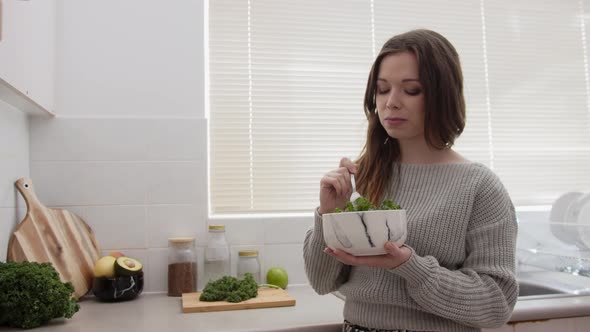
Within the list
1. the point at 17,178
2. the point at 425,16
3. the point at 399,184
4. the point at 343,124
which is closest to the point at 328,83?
the point at 343,124

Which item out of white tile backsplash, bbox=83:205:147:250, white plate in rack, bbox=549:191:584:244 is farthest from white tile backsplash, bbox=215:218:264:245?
white plate in rack, bbox=549:191:584:244

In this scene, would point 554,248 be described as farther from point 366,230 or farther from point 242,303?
point 366,230

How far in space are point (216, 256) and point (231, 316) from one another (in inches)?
14.9

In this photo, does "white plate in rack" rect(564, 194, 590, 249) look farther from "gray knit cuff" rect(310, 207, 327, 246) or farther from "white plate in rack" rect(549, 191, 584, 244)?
"gray knit cuff" rect(310, 207, 327, 246)

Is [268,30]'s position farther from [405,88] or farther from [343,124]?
[405,88]

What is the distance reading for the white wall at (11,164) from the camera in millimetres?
1310

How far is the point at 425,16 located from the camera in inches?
74.3

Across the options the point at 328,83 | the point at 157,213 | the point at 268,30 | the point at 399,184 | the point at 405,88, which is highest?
the point at 268,30

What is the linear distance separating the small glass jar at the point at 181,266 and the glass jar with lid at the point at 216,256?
0.14ft

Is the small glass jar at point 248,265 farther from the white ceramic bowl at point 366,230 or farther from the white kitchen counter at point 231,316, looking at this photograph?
the white ceramic bowl at point 366,230

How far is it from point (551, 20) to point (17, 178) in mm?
2057

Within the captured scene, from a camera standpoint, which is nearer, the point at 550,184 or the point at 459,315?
the point at 459,315

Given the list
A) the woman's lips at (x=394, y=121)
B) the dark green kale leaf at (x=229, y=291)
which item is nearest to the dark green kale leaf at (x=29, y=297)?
the dark green kale leaf at (x=229, y=291)

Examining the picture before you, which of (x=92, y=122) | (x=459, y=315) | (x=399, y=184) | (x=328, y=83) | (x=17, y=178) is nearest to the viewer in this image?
(x=459, y=315)
